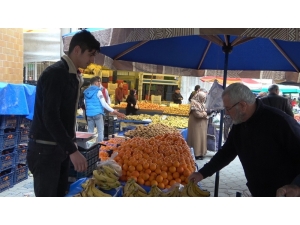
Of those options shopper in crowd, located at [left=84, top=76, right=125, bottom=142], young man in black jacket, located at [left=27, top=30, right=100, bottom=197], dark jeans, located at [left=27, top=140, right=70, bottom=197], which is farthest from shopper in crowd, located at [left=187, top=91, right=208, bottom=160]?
dark jeans, located at [left=27, top=140, right=70, bottom=197]

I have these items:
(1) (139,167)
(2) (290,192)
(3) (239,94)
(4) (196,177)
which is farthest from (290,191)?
(1) (139,167)

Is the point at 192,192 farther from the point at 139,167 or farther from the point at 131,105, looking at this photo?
the point at 131,105

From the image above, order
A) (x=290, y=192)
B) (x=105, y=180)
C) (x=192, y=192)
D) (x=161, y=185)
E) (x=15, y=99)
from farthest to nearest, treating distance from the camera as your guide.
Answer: (x=15, y=99), (x=161, y=185), (x=105, y=180), (x=192, y=192), (x=290, y=192)

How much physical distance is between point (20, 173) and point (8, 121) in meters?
1.10

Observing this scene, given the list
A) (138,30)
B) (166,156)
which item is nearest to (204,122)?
(166,156)

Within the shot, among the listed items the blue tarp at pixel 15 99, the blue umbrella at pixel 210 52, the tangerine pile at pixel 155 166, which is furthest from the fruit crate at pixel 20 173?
the tangerine pile at pixel 155 166

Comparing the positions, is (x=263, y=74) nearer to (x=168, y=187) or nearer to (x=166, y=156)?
(x=166, y=156)

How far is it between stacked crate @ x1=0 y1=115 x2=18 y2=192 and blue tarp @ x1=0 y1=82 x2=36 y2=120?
0.80 feet

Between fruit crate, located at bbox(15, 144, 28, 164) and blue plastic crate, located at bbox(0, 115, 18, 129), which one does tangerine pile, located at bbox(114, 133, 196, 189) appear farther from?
fruit crate, located at bbox(15, 144, 28, 164)

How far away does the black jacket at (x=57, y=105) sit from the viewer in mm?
1976

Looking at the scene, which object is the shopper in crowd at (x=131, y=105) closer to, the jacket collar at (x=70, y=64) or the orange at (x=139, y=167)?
the orange at (x=139, y=167)

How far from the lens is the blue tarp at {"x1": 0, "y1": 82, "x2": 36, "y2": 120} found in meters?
4.32

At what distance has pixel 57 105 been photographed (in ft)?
6.56
